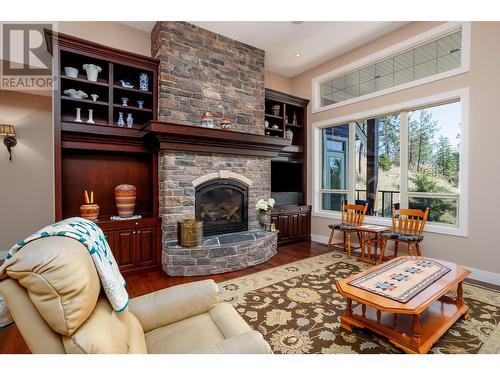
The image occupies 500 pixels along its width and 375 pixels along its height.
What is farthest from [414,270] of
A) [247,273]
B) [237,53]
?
[237,53]

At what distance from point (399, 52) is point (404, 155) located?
1622mm

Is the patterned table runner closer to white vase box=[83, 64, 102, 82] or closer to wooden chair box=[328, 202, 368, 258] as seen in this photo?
wooden chair box=[328, 202, 368, 258]

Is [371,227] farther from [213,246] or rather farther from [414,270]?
[213,246]

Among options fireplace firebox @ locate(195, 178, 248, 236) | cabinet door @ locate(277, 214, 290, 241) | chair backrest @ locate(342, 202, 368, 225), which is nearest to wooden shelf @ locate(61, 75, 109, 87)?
fireplace firebox @ locate(195, 178, 248, 236)

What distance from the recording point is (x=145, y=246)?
344cm

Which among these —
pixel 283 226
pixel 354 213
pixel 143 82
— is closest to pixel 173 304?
pixel 143 82

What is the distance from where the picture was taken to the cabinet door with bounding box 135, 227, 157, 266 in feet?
11.1

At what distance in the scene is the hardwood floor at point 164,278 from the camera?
1900 millimetres

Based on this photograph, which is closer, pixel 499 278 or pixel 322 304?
pixel 322 304

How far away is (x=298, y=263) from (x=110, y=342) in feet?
10.2

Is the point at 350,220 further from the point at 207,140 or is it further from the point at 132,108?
the point at 132,108
